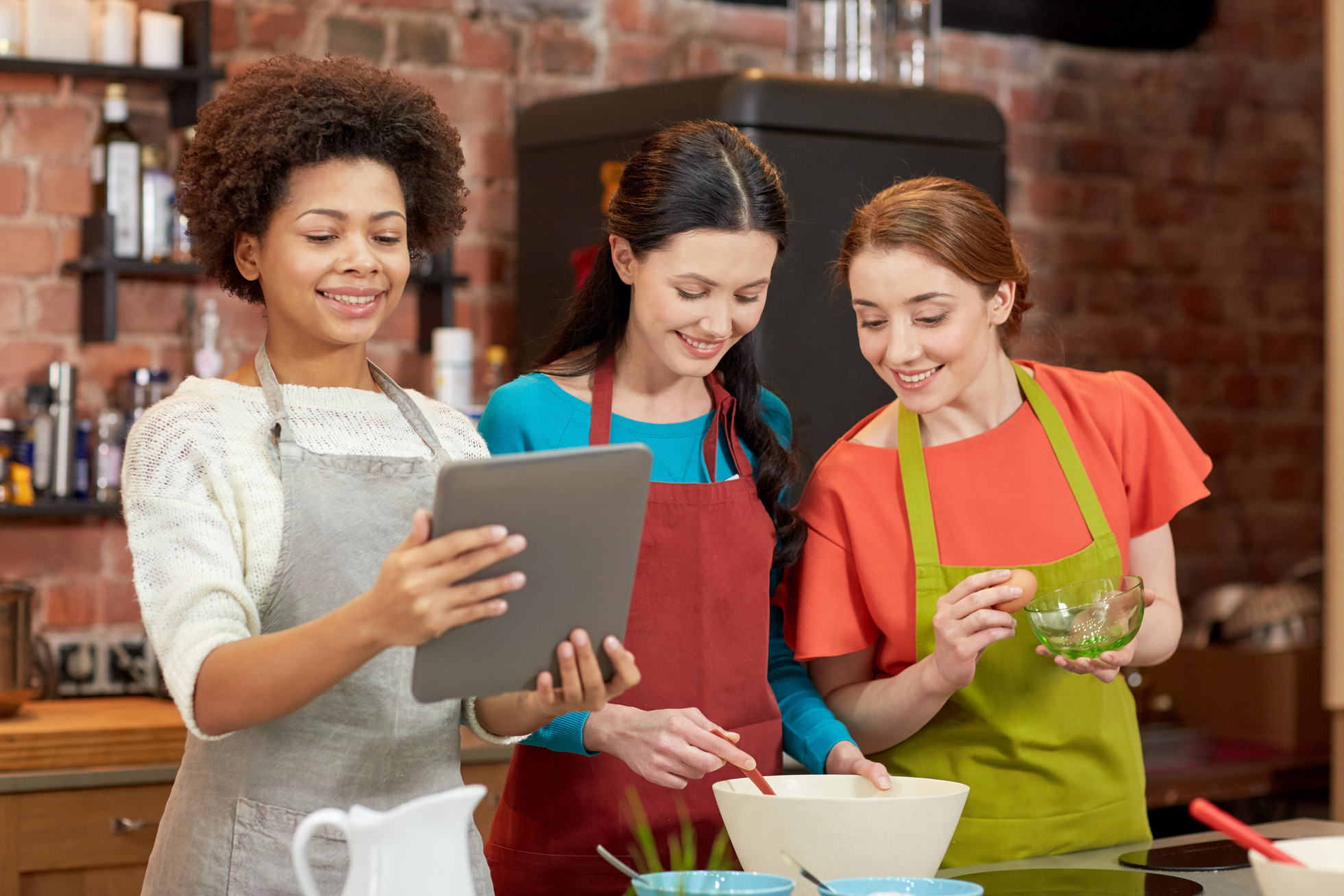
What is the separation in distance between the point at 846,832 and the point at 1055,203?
2541mm

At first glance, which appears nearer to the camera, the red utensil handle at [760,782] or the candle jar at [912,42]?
Answer: the red utensil handle at [760,782]

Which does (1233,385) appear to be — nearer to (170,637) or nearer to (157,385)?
(157,385)

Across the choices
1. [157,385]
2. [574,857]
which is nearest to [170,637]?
[574,857]

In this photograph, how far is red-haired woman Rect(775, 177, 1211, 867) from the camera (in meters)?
1.58

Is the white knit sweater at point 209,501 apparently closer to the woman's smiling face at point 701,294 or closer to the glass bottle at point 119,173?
the woman's smiling face at point 701,294

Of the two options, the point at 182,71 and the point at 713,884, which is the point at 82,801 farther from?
the point at 713,884

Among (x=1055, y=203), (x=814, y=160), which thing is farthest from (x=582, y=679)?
(x=1055, y=203)

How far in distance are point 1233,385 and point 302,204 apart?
290cm

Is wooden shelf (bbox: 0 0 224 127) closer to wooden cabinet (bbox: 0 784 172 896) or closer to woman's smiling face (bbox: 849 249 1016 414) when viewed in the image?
wooden cabinet (bbox: 0 784 172 896)

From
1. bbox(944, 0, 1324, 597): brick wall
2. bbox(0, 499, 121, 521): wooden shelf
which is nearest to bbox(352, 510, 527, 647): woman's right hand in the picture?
bbox(0, 499, 121, 521): wooden shelf

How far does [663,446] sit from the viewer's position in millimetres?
1616

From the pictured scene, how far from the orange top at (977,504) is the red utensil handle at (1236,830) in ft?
1.87

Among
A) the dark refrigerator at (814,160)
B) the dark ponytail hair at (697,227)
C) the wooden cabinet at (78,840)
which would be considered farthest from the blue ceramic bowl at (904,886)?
the wooden cabinet at (78,840)

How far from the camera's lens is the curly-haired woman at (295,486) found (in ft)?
3.71
